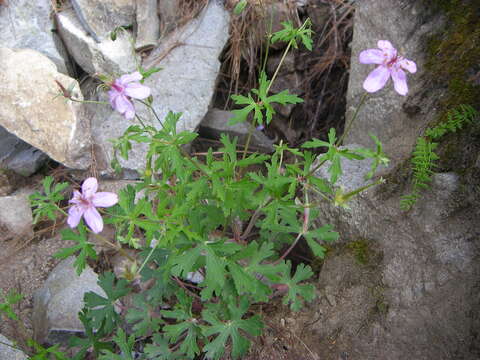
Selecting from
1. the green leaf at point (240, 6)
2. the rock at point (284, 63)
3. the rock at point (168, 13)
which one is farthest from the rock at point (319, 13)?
the green leaf at point (240, 6)

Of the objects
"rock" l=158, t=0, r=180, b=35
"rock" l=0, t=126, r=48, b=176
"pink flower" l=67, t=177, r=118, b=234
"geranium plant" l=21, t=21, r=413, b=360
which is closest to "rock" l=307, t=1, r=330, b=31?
"rock" l=158, t=0, r=180, b=35

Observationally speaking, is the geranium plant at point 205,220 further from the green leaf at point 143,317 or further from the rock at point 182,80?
the rock at point 182,80

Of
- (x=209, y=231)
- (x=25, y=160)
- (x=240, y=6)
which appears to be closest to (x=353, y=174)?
(x=209, y=231)

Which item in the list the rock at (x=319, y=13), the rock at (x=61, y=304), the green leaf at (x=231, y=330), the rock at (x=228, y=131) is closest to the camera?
the green leaf at (x=231, y=330)

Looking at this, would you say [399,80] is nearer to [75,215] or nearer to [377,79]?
[377,79]

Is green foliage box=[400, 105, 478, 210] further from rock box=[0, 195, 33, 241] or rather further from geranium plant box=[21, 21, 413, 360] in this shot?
rock box=[0, 195, 33, 241]

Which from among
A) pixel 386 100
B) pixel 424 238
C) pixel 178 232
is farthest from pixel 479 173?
pixel 178 232
